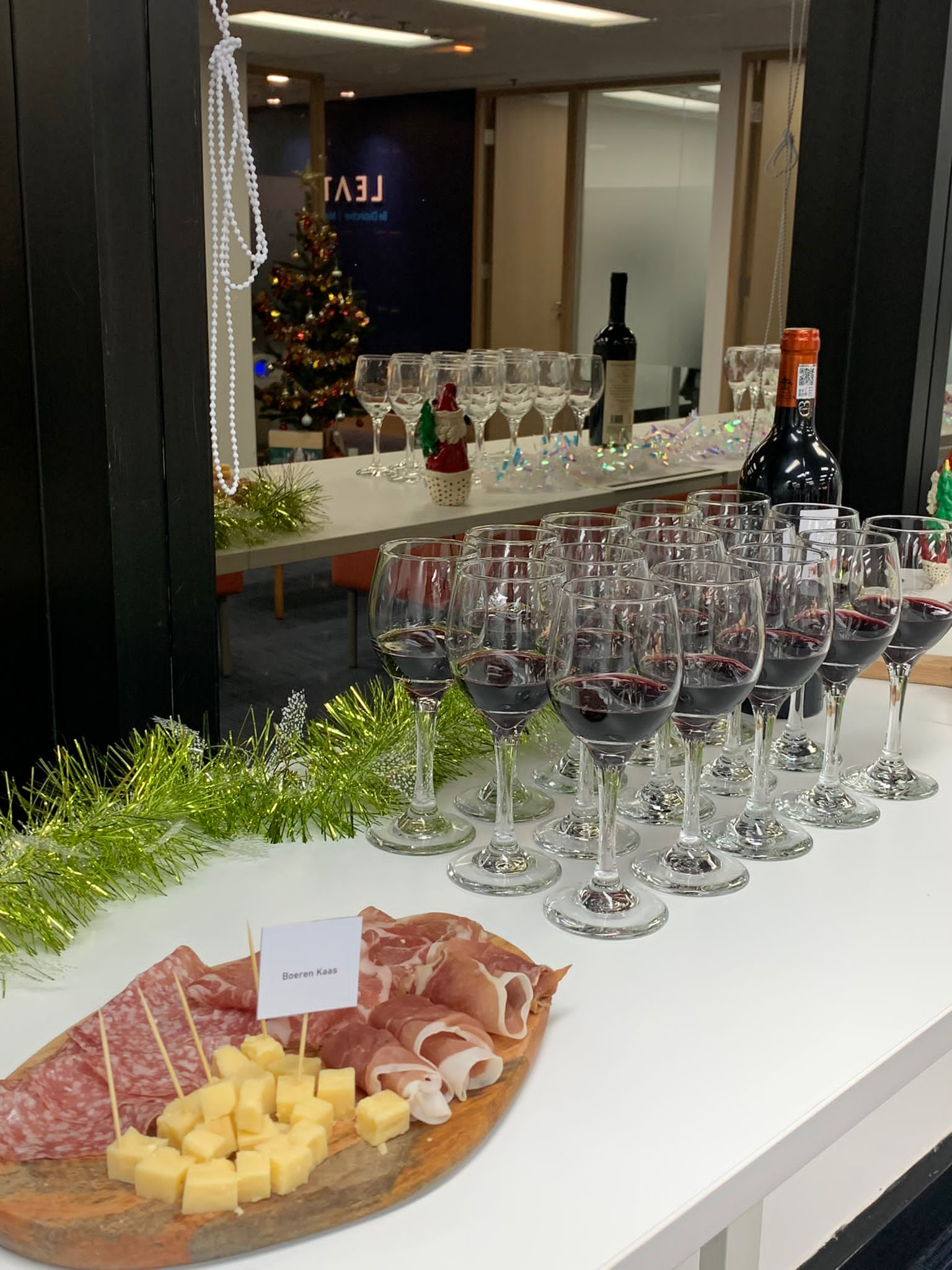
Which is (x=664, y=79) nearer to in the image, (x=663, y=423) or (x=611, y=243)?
(x=611, y=243)

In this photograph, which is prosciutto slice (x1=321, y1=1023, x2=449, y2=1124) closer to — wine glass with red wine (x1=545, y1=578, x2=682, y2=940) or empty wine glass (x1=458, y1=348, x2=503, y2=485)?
wine glass with red wine (x1=545, y1=578, x2=682, y2=940)

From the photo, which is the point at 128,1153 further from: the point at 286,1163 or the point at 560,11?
the point at 560,11

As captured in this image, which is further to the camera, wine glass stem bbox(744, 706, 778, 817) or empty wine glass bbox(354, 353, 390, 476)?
empty wine glass bbox(354, 353, 390, 476)

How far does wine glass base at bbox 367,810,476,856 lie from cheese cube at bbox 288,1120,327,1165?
0.40 meters

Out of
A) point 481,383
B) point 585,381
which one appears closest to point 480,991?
point 481,383

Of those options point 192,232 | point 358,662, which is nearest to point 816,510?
point 192,232

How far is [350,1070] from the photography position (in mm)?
637

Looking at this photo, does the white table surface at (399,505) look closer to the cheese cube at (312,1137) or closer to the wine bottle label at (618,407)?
the wine bottle label at (618,407)

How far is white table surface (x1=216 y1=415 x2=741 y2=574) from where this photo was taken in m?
1.99

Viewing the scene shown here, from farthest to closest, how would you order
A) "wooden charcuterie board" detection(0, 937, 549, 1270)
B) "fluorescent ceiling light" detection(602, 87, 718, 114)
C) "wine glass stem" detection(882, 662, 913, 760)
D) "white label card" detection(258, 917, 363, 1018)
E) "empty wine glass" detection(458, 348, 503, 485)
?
"fluorescent ceiling light" detection(602, 87, 718, 114) → "empty wine glass" detection(458, 348, 503, 485) → "wine glass stem" detection(882, 662, 913, 760) → "white label card" detection(258, 917, 363, 1018) → "wooden charcuterie board" detection(0, 937, 549, 1270)

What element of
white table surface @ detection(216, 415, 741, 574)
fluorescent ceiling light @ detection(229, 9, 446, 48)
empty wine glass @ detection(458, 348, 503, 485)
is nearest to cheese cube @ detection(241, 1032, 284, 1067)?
white table surface @ detection(216, 415, 741, 574)

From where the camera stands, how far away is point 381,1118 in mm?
614

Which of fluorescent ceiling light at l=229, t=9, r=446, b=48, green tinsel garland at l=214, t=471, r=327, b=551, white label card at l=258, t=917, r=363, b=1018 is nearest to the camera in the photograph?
white label card at l=258, t=917, r=363, b=1018

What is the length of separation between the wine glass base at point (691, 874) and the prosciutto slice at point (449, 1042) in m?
0.28
